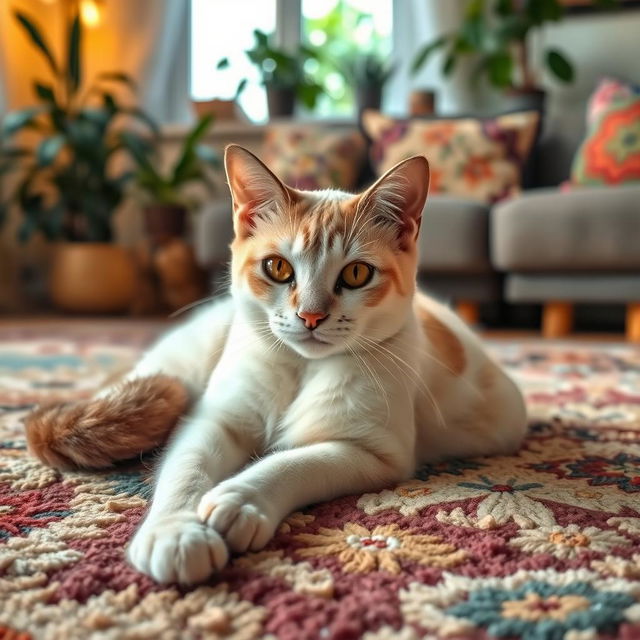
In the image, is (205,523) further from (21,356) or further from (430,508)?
(21,356)

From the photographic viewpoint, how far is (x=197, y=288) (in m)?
3.88

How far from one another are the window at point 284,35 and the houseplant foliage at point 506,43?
0.77 meters

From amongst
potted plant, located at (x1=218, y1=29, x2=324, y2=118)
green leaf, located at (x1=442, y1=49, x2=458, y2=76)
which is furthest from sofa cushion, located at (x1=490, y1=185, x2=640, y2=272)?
potted plant, located at (x1=218, y1=29, x2=324, y2=118)

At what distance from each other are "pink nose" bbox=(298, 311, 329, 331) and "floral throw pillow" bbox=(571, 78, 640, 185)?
250cm

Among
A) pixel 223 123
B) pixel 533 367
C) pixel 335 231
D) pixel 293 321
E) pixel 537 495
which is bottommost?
pixel 533 367

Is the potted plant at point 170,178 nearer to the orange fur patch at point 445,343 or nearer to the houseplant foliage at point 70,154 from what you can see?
the houseplant foliage at point 70,154

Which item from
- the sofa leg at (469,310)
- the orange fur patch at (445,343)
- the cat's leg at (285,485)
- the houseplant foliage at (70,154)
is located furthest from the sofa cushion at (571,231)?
the houseplant foliage at (70,154)

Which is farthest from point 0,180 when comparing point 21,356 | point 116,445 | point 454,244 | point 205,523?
point 205,523

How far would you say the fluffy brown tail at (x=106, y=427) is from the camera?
38.2 inches

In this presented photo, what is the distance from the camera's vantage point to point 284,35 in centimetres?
448

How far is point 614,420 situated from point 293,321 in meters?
0.84

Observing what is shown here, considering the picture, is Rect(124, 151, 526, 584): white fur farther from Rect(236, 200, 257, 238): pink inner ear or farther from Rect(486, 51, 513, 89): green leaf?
Rect(486, 51, 513, 89): green leaf

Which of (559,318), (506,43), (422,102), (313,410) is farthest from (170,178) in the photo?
(313,410)

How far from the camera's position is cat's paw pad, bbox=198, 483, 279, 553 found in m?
→ 0.71
